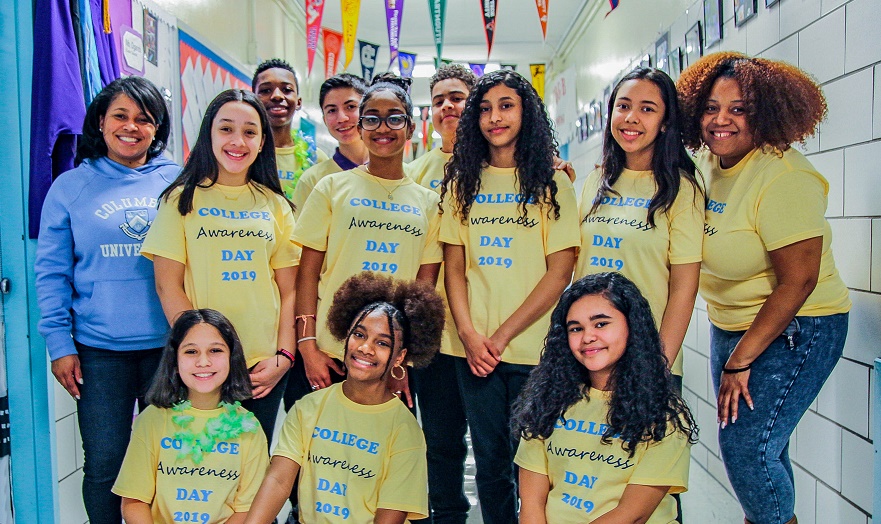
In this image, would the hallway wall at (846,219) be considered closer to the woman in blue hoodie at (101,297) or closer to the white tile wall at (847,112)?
the white tile wall at (847,112)

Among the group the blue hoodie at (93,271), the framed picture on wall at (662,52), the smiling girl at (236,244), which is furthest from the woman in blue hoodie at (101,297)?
the framed picture on wall at (662,52)

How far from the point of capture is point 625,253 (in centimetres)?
185

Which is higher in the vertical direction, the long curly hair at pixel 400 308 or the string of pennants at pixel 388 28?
the string of pennants at pixel 388 28

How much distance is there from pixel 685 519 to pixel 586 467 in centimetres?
128

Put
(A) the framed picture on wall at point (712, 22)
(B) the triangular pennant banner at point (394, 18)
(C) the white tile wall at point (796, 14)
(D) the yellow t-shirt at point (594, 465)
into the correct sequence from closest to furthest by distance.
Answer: (D) the yellow t-shirt at point (594, 465), (C) the white tile wall at point (796, 14), (A) the framed picture on wall at point (712, 22), (B) the triangular pennant banner at point (394, 18)

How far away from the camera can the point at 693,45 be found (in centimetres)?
333

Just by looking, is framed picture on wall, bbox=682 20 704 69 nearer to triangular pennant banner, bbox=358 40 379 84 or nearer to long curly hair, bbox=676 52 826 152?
long curly hair, bbox=676 52 826 152

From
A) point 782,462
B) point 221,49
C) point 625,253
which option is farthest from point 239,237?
point 221,49

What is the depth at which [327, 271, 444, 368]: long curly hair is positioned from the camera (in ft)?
6.22

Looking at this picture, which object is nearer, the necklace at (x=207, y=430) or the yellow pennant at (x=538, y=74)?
the necklace at (x=207, y=430)

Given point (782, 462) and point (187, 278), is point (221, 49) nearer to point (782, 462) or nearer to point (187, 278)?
point (187, 278)

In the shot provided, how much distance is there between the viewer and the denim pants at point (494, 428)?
1.94 meters

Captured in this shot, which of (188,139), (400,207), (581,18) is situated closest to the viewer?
(400,207)

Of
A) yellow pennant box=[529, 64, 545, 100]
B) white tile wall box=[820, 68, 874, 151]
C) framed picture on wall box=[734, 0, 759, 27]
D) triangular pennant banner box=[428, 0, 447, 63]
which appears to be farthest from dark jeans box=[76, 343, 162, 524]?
yellow pennant box=[529, 64, 545, 100]
